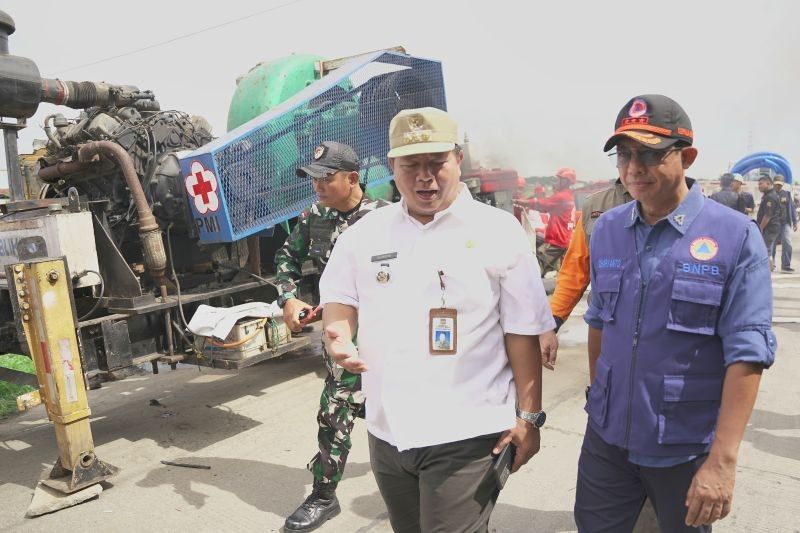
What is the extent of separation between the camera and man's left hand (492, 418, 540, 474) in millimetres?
1904

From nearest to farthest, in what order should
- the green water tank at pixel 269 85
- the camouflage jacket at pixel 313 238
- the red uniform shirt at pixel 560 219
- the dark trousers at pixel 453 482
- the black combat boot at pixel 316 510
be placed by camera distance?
the dark trousers at pixel 453 482
the black combat boot at pixel 316 510
the camouflage jacket at pixel 313 238
the green water tank at pixel 269 85
the red uniform shirt at pixel 560 219

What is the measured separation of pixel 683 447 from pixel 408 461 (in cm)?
83

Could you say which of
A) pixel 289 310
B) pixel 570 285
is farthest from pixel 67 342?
pixel 570 285

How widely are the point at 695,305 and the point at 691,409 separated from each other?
1.02 ft

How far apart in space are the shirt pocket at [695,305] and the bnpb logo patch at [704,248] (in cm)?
7

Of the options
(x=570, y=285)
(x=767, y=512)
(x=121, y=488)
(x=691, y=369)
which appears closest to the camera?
(x=691, y=369)

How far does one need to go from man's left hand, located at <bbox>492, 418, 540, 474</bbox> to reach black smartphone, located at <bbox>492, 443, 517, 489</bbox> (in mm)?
17

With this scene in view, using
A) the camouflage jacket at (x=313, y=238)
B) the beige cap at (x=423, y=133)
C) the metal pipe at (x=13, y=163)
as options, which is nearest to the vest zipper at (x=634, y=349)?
the beige cap at (x=423, y=133)

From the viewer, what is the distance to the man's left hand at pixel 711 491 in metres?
1.71

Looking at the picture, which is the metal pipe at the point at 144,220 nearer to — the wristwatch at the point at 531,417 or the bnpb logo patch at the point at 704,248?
the wristwatch at the point at 531,417

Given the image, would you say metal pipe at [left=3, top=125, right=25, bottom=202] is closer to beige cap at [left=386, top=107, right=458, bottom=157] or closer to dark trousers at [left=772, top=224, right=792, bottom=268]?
beige cap at [left=386, top=107, right=458, bottom=157]

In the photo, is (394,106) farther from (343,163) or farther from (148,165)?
(343,163)

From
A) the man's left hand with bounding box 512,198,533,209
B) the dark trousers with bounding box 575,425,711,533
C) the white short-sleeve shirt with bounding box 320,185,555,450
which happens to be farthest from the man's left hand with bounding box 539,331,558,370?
the man's left hand with bounding box 512,198,533,209

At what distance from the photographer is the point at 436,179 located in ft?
6.27
